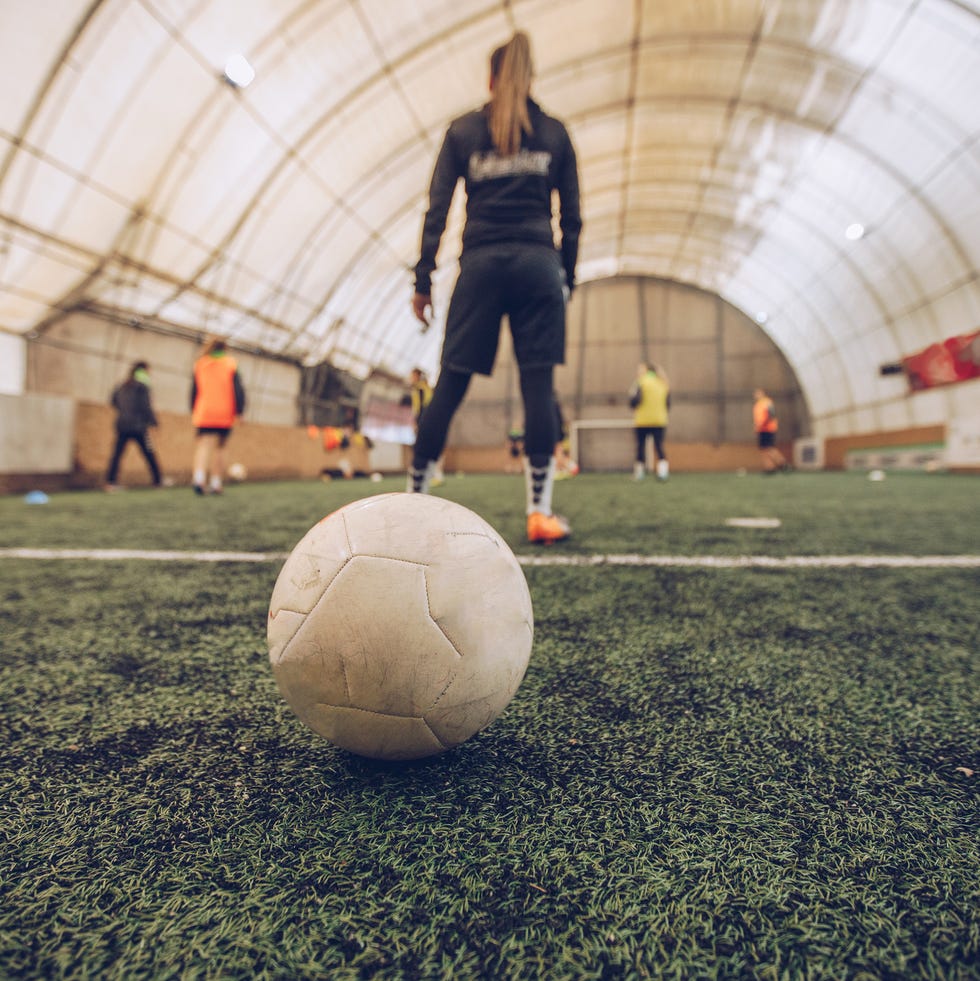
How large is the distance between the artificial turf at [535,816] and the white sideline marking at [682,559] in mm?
886

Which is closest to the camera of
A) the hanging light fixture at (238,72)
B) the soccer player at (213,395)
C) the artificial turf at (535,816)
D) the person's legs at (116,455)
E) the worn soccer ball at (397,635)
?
the artificial turf at (535,816)

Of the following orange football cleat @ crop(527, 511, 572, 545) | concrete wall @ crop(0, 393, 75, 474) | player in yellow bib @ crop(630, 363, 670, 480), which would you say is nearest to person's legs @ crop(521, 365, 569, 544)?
orange football cleat @ crop(527, 511, 572, 545)

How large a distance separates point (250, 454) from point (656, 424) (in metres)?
8.27

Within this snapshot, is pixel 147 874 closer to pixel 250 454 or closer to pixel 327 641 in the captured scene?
pixel 327 641

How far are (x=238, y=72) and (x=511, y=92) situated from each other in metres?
8.78

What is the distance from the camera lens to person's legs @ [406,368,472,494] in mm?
2725

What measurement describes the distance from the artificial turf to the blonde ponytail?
212cm

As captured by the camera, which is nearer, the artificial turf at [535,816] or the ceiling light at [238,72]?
the artificial turf at [535,816]

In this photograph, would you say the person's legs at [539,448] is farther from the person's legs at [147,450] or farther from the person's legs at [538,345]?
the person's legs at [147,450]

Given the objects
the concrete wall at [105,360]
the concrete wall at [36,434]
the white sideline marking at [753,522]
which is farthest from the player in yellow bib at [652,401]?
the concrete wall at [105,360]

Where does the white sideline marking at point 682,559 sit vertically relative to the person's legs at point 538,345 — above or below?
below

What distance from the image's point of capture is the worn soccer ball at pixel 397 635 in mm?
794

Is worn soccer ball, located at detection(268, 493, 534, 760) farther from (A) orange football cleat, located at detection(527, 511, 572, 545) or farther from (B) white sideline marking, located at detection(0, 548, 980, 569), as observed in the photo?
(A) orange football cleat, located at detection(527, 511, 572, 545)

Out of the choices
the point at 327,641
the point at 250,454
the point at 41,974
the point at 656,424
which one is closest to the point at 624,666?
the point at 327,641
